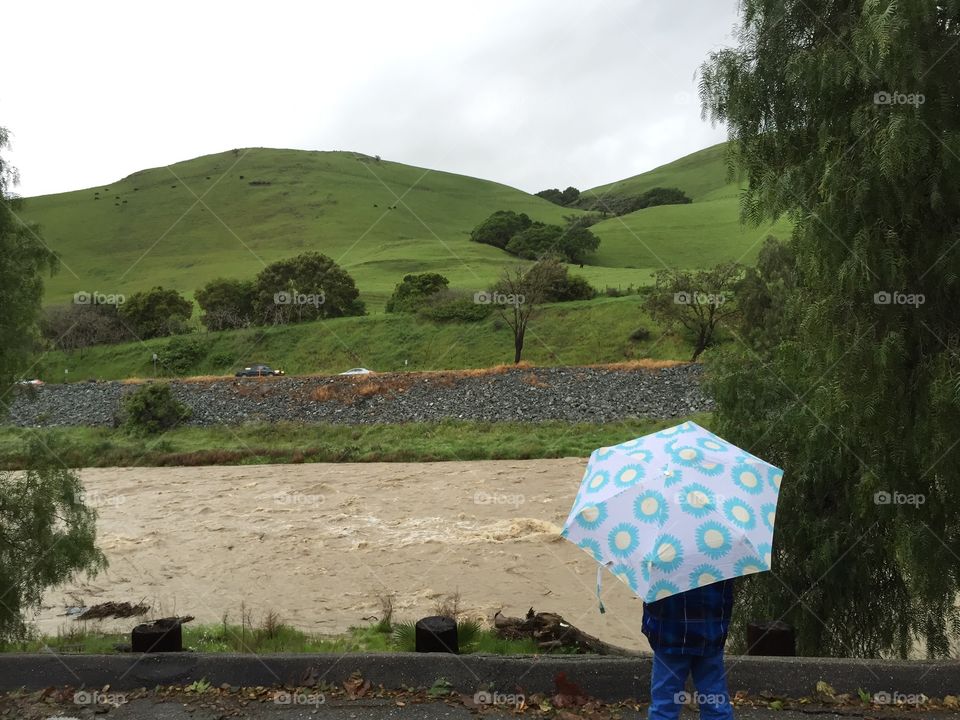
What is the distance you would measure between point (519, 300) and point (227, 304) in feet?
74.2

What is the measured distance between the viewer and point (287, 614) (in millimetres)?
12117

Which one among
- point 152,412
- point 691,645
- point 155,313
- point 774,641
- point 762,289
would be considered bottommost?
point 152,412

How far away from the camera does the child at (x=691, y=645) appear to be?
3588 millimetres

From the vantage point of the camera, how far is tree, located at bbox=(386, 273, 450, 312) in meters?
55.7

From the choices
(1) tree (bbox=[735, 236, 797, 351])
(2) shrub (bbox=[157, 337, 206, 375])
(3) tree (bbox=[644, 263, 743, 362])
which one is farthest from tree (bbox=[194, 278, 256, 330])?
(1) tree (bbox=[735, 236, 797, 351])

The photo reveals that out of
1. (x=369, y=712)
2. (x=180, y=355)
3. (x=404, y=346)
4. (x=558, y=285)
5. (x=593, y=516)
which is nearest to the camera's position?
(x=593, y=516)

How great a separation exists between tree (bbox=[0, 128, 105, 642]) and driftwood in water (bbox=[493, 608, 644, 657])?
464 centimetres

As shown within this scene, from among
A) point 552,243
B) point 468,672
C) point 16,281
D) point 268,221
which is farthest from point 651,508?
point 268,221

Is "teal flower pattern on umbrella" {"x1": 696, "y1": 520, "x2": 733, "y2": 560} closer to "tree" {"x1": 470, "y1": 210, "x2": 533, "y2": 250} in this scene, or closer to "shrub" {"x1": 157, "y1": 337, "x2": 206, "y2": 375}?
"shrub" {"x1": 157, "y1": 337, "x2": 206, "y2": 375}

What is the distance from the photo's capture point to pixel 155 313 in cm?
5738

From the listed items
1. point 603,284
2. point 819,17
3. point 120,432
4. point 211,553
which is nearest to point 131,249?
point 603,284

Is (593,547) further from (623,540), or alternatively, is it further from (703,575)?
(703,575)

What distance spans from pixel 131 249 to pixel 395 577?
104m

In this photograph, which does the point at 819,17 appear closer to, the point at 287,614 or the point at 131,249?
the point at 287,614
